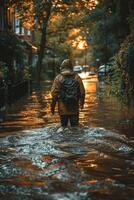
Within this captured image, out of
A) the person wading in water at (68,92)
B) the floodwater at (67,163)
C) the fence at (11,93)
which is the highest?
the person wading in water at (68,92)

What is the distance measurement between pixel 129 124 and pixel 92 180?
8.99 metres

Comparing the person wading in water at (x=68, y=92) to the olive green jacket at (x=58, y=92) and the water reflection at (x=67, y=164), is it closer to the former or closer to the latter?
the olive green jacket at (x=58, y=92)

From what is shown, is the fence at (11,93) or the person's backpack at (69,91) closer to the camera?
the person's backpack at (69,91)

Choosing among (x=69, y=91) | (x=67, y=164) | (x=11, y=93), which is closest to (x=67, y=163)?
(x=67, y=164)

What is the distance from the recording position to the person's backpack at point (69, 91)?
15000mm

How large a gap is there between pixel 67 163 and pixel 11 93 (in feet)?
55.3

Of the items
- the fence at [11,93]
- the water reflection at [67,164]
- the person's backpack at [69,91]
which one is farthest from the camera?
the fence at [11,93]

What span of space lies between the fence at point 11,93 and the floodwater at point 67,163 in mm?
4406

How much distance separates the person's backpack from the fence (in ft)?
20.8

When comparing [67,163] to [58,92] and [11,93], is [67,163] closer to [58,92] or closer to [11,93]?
[58,92]

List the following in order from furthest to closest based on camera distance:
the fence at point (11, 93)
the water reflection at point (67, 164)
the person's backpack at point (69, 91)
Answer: the fence at point (11, 93) → the person's backpack at point (69, 91) → the water reflection at point (67, 164)

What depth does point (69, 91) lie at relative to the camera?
15.0 metres

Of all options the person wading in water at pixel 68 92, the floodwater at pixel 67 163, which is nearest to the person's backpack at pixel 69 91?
the person wading in water at pixel 68 92

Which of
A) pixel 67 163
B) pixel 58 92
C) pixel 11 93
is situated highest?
pixel 58 92
